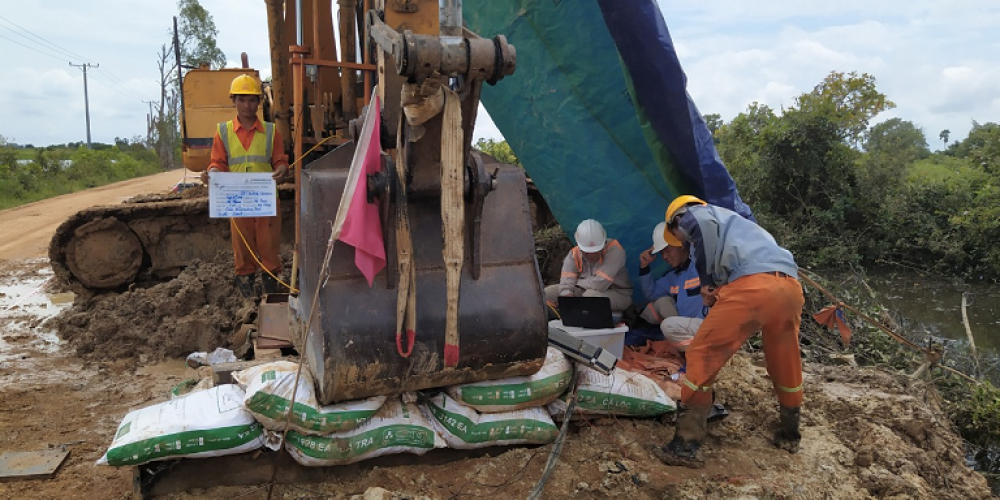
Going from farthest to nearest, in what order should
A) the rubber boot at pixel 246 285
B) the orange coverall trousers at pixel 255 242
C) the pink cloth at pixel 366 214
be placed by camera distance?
the rubber boot at pixel 246 285 → the orange coverall trousers at pixel 255 242 → the pink cloth at pixel 366 214

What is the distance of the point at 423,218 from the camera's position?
3.37 meters

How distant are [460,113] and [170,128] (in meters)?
40.7

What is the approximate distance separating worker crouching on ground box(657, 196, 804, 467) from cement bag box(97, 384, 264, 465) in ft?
6.91

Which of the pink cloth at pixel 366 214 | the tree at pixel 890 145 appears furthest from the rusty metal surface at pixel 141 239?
the tree at pixel 890 145

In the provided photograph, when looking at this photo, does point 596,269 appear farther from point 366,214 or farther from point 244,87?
Answer: point 244,87

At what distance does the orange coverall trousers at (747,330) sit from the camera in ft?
11.3

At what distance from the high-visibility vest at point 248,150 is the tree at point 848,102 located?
7.20 m

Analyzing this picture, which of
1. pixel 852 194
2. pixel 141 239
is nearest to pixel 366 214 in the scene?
pixel 141 239

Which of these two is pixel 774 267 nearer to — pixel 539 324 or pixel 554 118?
pixel 539 324

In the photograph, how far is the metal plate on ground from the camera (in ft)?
11.4

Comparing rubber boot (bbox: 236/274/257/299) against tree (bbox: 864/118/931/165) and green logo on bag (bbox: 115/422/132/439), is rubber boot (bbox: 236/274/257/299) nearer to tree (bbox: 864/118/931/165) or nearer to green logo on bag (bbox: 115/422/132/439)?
green logo on bag (bbox: 115/422/132/439)

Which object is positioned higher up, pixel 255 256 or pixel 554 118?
pixel 554 118

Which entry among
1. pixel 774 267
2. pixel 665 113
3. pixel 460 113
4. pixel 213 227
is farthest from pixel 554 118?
pixel 213 227

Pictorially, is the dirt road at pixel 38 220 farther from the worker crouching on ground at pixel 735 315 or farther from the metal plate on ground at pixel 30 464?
the worker crouching on ground at pixel 735 315
